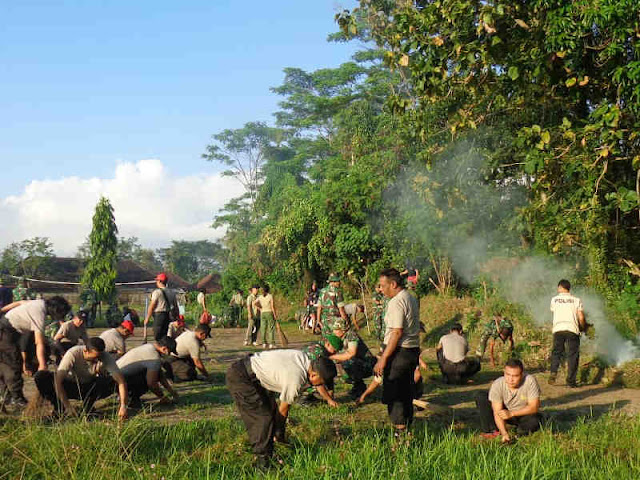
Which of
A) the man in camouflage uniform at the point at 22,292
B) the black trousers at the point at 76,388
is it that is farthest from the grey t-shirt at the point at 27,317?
the man in camouflage uniform at the point at 22,292

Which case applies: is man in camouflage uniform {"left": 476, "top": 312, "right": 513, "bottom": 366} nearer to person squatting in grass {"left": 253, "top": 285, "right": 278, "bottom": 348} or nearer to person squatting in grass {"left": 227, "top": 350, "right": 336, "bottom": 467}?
person squatting in grass {"left": 253, "top": 285, "right": 278, "bottom": 348}

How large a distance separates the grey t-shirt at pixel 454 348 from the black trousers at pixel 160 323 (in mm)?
4742

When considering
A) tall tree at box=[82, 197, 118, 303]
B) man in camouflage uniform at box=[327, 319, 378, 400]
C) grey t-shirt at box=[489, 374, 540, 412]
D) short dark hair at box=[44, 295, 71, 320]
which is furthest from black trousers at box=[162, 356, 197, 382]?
tall tree at box=[82, 197, 118, 303]

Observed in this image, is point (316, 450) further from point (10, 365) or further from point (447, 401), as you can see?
point (10, 365)

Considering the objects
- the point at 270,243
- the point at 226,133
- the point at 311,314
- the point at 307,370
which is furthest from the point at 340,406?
the point at 226,133

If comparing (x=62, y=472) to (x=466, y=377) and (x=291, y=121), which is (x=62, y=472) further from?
(x=291, y=121)

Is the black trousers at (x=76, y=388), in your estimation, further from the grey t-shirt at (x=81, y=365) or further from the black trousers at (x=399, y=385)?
the black trousers at (x=399, y=385)

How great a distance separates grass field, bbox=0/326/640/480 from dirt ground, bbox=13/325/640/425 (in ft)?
0.82

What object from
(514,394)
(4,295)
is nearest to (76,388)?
(514,394)

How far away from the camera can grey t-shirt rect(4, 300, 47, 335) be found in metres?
8.42

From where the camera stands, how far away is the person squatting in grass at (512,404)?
6.78 m

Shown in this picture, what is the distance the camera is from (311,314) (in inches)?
802

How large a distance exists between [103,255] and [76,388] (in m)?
29.6

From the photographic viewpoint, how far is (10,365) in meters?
8.15
